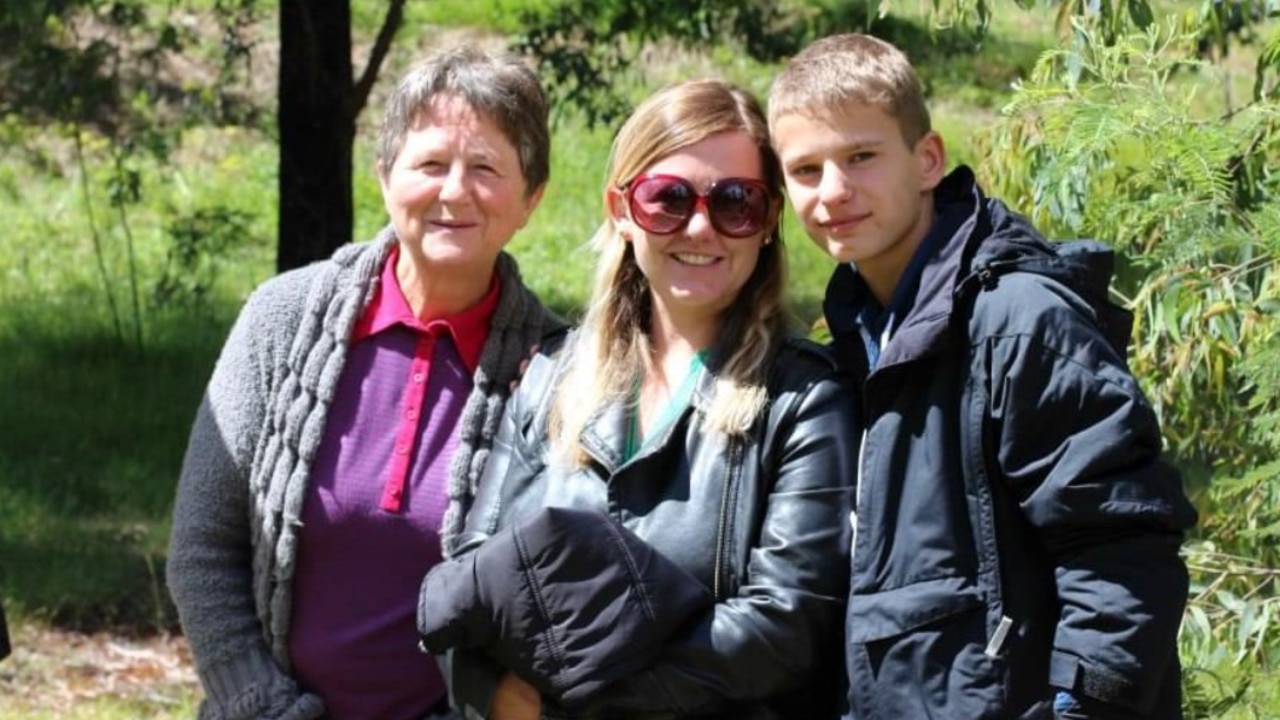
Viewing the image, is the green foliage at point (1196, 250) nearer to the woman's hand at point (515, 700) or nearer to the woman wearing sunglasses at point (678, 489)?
the woman wearing sunglasses at point (678, 489)

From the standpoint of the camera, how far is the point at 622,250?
3.35 meters

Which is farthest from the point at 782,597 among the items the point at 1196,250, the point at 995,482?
the point at 1196,250

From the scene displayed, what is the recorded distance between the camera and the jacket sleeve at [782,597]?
2.99 meters

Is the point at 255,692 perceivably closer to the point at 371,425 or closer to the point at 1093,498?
the point at 371,425

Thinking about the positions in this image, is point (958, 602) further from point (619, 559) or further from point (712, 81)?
point (712, 81)

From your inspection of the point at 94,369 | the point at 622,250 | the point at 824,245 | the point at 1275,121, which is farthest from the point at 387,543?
the point at 94,369

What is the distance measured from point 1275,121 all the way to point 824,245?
1.58 meters

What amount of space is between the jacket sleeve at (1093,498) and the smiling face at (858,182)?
12.4 inches

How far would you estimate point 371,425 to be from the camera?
3.50 m

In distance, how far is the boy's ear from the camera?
3.15m

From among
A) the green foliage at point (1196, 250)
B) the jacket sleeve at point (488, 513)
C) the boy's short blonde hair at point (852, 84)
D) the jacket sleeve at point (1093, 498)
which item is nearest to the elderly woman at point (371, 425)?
the jacket sleeve at point (488, 513)

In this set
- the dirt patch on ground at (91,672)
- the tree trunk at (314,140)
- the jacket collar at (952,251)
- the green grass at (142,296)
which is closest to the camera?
the jacket collar at (952,251)

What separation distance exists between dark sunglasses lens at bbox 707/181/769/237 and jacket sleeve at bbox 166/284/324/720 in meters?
0.83

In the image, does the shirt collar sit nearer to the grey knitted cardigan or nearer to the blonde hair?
the grey knitted cardigan
